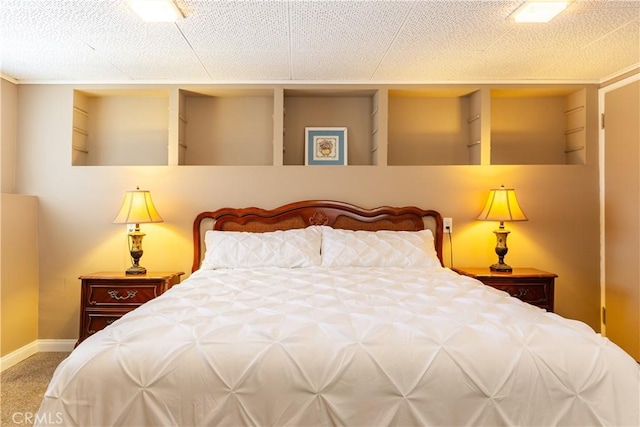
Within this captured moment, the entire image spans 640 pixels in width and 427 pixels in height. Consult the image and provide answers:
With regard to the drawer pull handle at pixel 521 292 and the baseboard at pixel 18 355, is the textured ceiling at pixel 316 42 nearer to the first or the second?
the drawer pull handle at pixel 521 292

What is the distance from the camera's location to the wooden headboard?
3.20 meters

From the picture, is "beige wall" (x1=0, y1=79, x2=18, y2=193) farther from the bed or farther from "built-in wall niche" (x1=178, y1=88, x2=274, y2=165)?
the bed

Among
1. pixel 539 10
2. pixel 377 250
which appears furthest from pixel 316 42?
pixel 377 250

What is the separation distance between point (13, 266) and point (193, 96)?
2025 millimetres

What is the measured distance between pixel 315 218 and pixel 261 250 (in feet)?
2.03

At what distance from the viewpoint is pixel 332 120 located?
11.5ft

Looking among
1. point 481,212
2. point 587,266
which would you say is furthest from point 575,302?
point 481,212

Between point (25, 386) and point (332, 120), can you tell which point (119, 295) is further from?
point (332, 120)

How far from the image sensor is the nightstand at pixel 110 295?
275 cm

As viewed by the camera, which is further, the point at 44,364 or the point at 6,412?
the point at 44,364

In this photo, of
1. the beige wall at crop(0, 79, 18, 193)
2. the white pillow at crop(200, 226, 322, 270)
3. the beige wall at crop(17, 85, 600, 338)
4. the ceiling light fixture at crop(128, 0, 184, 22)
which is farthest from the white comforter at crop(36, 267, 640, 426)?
the beige wall at crop(0, 79, 18, 193)

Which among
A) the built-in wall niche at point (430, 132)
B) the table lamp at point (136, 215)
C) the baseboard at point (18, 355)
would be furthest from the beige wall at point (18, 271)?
the built-in wall niche at point (430, 132)

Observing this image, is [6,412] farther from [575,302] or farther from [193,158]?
[575,302]

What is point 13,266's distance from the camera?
9.62 ft
